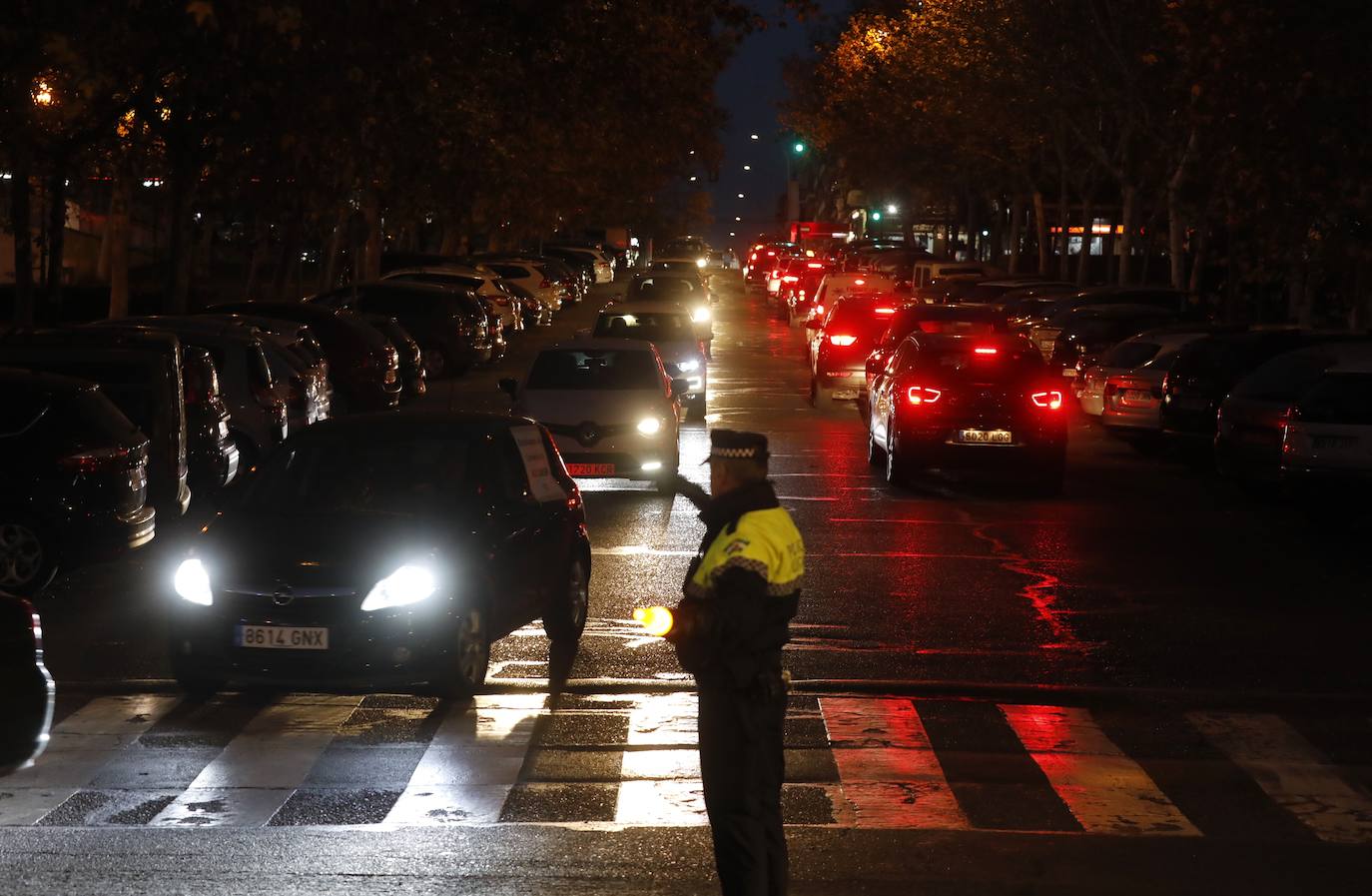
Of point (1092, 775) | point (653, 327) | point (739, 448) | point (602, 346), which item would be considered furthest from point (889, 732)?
point (653, 327)

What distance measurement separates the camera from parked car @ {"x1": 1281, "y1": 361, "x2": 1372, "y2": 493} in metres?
18.1

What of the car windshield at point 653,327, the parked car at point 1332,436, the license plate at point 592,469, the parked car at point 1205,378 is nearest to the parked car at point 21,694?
the license plate at point 592,469

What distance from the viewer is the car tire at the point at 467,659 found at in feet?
35.3

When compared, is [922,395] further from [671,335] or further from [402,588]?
[402,588]

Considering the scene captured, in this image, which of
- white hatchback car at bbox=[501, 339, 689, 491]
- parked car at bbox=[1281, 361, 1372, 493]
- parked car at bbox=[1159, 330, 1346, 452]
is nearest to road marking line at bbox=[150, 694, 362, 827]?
white hatchback car at bbox=[501, 339, 689, 491]

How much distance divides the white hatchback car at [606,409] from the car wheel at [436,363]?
16072mm

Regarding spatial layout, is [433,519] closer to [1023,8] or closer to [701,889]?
[701,889]

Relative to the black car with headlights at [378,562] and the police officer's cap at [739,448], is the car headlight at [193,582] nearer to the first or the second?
the black car with headlights at [378,562]

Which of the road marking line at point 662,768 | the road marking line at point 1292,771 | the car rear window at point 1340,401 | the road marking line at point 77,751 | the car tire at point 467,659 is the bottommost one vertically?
the road marking line at point 77,751

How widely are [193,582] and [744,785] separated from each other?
507 cm

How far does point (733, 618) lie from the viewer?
6.64m

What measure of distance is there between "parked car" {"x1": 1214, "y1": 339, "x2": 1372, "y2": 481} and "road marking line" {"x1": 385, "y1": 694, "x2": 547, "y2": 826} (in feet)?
36.7

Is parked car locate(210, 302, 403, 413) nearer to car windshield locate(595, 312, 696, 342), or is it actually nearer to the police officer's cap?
A: car windshield locate(595, 312, 696, 342)

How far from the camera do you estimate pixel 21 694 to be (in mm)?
7230
